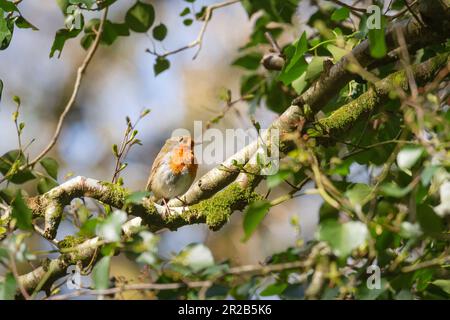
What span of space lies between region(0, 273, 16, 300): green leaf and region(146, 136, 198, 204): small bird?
239cm

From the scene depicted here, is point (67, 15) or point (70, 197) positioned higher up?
point (67, 15)

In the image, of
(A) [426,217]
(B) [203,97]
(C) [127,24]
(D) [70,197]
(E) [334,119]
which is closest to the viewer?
(A) [426,217]

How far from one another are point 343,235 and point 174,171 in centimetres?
278

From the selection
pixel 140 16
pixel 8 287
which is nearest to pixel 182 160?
pixel 140 16

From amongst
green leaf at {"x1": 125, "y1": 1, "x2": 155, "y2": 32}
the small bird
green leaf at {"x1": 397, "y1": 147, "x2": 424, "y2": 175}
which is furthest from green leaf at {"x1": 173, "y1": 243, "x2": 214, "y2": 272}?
the small bird

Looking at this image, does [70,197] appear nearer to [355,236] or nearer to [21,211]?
[21,211]

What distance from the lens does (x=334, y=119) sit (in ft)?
9.53

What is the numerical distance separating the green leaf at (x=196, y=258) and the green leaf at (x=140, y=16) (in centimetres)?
182

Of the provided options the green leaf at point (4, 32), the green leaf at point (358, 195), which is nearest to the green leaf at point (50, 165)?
the green leaf at point (4, 32)

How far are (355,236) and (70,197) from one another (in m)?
1.49

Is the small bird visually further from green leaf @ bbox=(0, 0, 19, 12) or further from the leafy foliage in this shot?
green leaf @ bbox=(0, 0, 19, 12)

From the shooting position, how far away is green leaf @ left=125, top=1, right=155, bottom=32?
325cm

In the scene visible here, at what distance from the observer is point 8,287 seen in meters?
1.72

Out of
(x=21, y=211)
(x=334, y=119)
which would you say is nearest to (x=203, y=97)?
(x=334, y=119)
